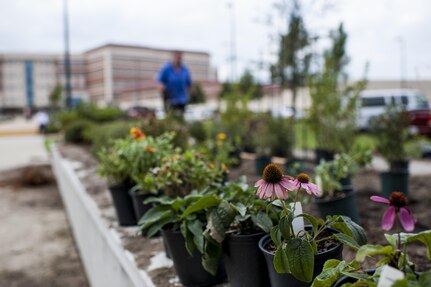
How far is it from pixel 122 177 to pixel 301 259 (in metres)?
2.23

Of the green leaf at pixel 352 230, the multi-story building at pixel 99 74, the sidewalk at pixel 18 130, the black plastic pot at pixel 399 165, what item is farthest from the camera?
the multi-story building at pixel 99 74

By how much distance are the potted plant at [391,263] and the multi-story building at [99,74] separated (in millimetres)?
33401

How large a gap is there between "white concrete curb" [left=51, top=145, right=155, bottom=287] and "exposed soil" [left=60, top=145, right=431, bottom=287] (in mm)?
57

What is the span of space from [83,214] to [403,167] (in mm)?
3289

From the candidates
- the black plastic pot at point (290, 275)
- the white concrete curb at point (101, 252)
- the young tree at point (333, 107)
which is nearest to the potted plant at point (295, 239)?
the black plastic pot at point (290, 275)

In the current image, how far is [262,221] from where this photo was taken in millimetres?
1656

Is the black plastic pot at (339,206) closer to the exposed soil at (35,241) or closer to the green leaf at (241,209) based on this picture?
the green leaf at (241,209)

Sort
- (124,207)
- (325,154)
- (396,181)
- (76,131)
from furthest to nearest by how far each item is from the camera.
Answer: (76,131) → (325,154) → (396,181) → (124,207)

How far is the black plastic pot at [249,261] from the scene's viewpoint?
5.35ft

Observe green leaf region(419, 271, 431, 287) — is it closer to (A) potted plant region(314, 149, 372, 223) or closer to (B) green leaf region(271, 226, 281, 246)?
(B) green leaf region(271, 226, 281, 246)

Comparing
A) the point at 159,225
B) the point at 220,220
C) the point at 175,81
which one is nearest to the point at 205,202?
the point at 220,220

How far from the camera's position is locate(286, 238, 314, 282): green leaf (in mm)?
1235

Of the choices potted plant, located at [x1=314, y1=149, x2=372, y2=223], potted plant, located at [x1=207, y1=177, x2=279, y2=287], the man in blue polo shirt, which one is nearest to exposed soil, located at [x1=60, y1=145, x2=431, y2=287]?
potted plant, located at [x1=314, y1=149, x2=372, y2=223]

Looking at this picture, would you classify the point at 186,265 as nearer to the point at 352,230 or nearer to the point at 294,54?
the point at 352,230
